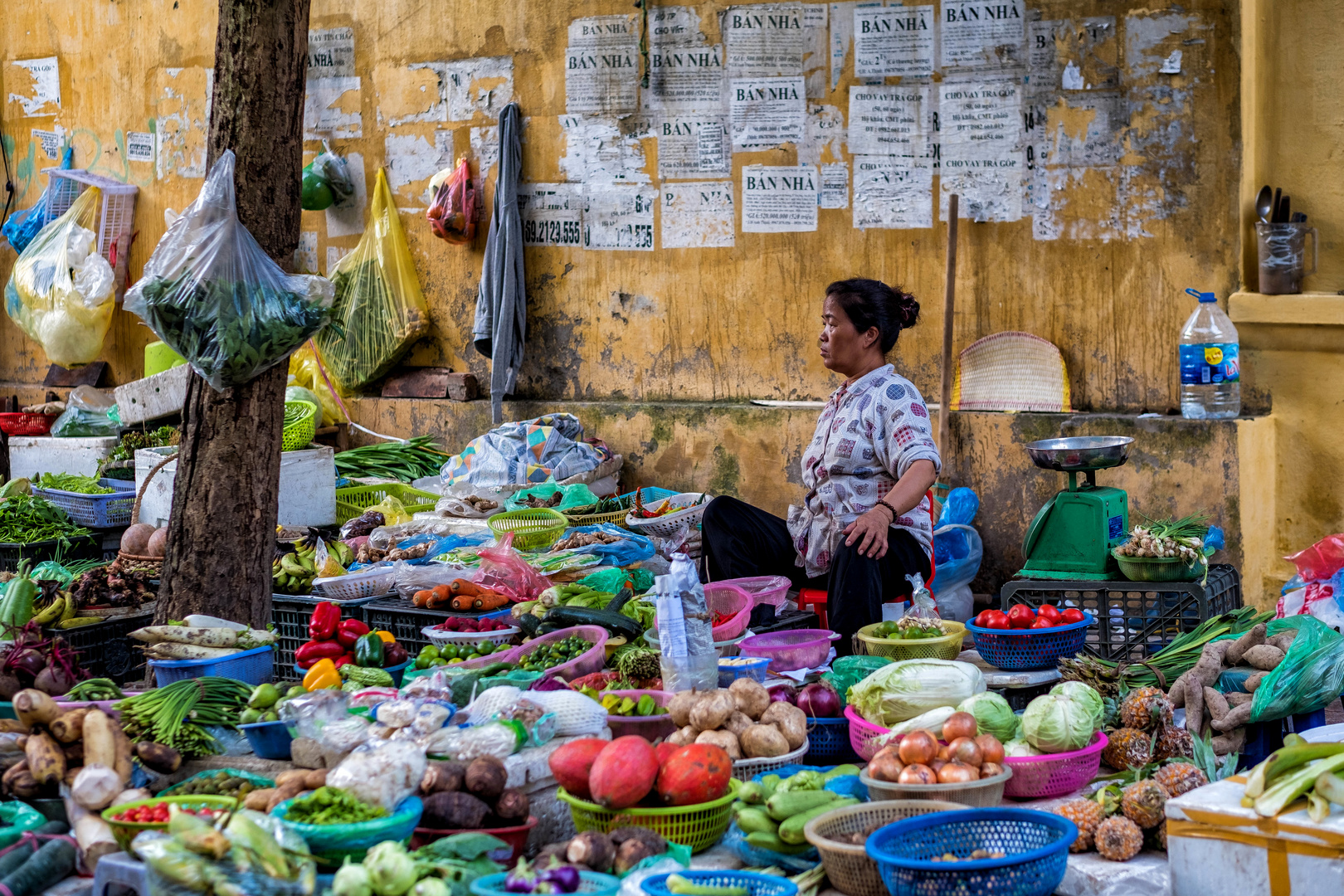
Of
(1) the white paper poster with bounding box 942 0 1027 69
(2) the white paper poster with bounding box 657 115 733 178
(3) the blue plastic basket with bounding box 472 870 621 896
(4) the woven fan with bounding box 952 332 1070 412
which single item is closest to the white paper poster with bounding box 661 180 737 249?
(2) the white paper poster with bounding box 657 115 733 178

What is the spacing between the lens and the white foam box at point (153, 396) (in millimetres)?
7758

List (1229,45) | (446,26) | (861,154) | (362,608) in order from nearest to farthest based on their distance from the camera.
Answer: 1. (362,608)
2. (1229,45)
3. (861,154)
4. (446,26)

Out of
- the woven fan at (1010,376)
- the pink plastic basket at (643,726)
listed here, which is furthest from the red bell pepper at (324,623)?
the woven fan at (1010,376)

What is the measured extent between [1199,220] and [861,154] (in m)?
1.70

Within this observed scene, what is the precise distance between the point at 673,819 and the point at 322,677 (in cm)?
130

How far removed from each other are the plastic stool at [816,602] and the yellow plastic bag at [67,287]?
6.31 meters

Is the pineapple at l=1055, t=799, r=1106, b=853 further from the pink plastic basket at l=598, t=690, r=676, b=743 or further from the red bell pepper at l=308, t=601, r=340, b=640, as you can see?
the red bell pepper at l=308, t=601, r=340, b=640

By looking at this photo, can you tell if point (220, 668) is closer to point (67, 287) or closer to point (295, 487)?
point (295, 487)

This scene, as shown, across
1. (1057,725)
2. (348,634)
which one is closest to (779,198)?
(348,634)

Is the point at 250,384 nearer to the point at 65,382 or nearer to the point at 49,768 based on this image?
the point at 49,768

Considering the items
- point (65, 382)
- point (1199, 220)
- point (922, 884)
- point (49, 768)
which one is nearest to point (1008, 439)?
point (1199, 220)

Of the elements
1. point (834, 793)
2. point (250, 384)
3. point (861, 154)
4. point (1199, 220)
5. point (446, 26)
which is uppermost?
point (446, 26)

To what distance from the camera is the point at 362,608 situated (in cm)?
474

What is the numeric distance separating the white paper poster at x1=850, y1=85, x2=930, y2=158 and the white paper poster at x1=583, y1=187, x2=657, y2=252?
1.24 m
